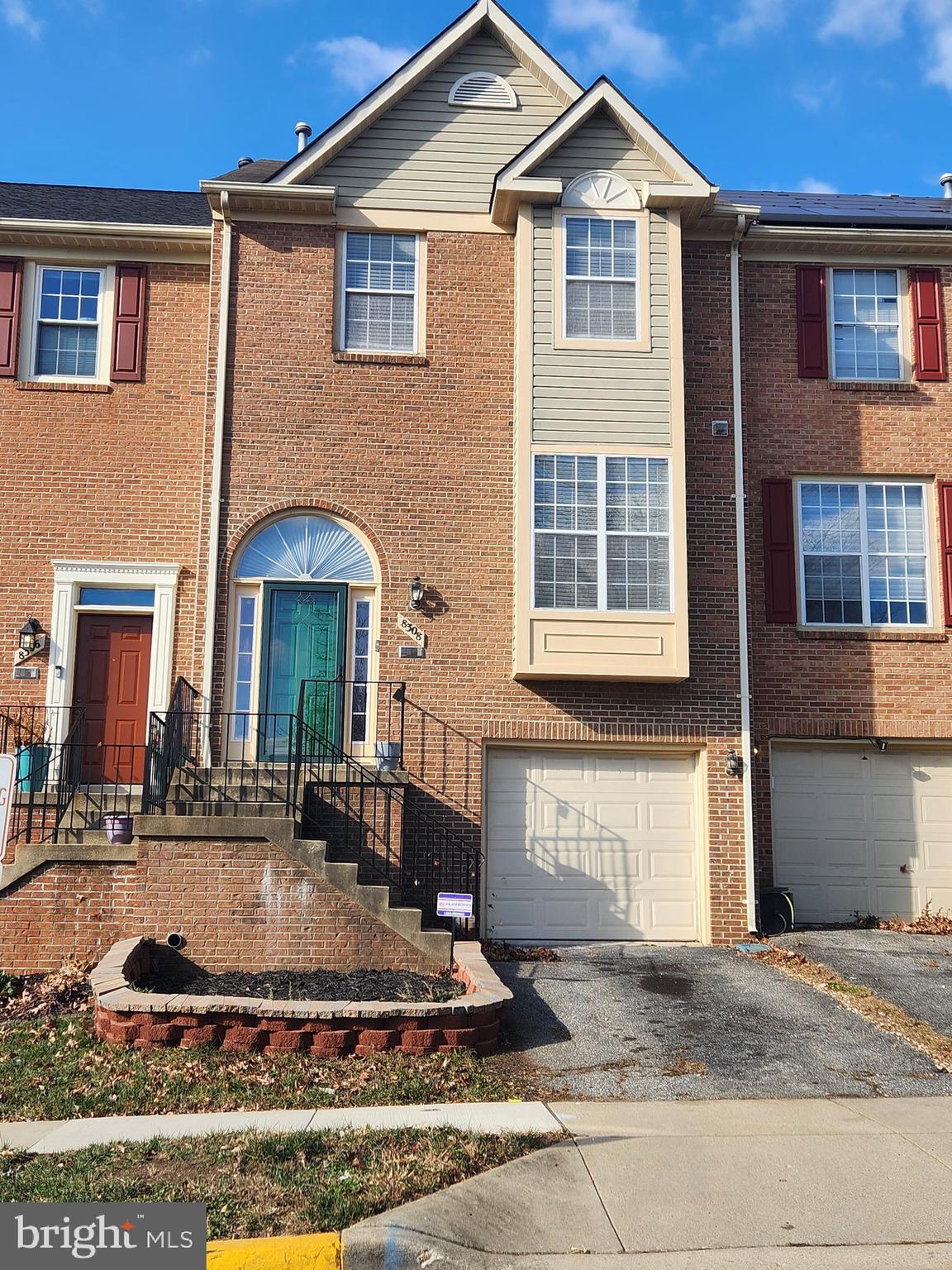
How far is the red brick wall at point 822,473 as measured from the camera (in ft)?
42.1

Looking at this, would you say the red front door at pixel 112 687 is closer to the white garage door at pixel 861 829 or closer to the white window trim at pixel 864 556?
the white garage door at pixel 861 829

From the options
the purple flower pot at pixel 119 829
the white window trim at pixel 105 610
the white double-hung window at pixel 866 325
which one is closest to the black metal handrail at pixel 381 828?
the purple flower pot at pixel 119 829

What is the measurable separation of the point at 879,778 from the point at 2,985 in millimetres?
9529

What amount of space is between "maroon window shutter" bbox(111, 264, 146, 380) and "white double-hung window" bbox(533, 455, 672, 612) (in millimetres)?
5010

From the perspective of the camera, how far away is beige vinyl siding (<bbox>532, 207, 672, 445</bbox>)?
40.9ft

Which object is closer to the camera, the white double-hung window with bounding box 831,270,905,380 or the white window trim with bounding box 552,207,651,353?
the white window trim with bounding box 552,207,651,353

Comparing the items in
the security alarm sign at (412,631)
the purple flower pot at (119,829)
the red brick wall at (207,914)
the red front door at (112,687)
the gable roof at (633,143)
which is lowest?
the red brick wall at (207,914)

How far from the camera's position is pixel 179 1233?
4.66m

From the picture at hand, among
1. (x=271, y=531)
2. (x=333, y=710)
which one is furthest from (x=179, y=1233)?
(x=271, y=531)

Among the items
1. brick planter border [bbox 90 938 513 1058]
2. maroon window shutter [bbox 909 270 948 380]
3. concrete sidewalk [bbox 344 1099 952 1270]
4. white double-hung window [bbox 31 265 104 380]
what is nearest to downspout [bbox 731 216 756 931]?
maroon window shutter [bbox 909 270 948 380]

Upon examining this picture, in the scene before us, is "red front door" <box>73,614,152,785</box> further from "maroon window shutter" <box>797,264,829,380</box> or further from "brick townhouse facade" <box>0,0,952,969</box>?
"maroon window shutter" <box>797,264,829,380</box>

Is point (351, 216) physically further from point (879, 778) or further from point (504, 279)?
point (879, 778)

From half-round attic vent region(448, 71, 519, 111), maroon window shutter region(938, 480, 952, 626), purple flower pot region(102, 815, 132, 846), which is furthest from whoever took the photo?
half-round attic vent region(448, 71, 519, 111)

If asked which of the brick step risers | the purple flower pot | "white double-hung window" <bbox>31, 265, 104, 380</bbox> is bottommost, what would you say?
the brick step risers
